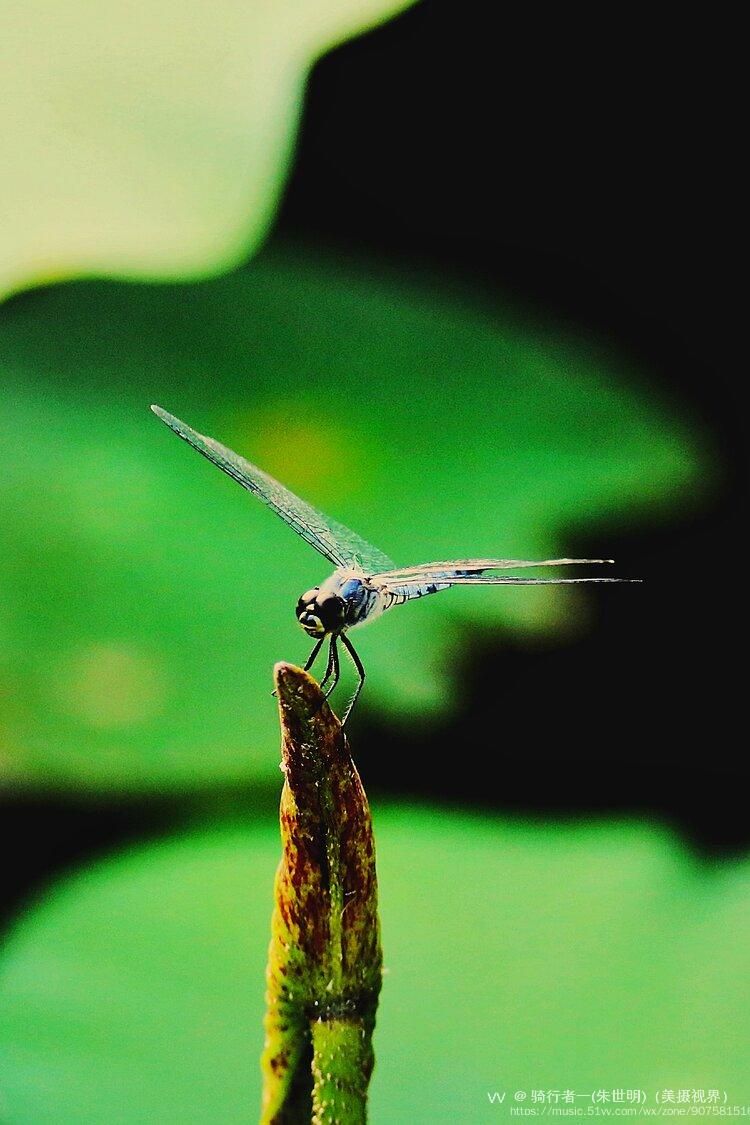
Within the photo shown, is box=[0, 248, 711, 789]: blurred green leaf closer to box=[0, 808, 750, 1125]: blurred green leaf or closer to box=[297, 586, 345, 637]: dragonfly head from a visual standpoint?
box=[0, 808, 750, 1125]: blurred green leaf

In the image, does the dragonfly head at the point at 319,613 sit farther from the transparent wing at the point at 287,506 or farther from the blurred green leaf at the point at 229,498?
the blurred green leaf at the point at 229,498

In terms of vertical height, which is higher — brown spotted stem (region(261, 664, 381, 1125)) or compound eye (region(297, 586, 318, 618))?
compound eye (region(297, 586, 318, 618))

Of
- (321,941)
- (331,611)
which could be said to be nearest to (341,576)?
(331,611)

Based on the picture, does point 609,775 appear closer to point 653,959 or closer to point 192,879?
point 653,959

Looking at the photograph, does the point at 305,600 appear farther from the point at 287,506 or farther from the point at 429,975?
→ the point at 429,975

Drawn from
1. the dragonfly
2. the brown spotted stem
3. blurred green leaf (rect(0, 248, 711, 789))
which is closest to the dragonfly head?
the dragonfly

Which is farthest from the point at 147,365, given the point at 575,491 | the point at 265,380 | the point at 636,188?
the point at 636,188
